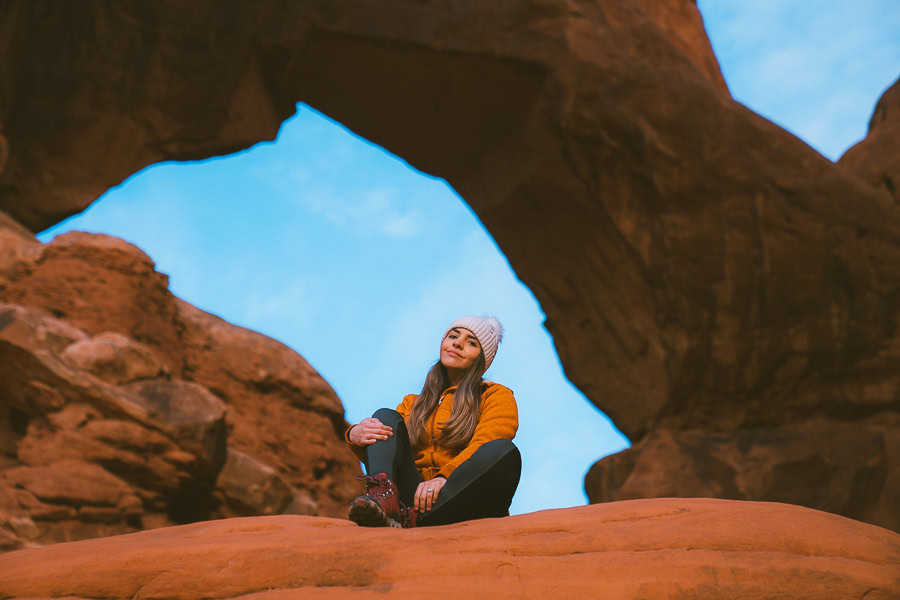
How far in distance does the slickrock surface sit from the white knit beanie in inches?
31.9

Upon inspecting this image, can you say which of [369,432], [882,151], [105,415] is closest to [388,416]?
[369,432]

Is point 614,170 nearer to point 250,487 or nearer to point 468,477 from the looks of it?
point 250,487

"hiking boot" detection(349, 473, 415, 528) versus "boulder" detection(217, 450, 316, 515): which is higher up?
"boulder" detection(217, 450, 316, 515)

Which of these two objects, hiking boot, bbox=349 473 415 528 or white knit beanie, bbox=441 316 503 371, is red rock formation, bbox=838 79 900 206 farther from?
hiking boot, bbox=349 473 415 528

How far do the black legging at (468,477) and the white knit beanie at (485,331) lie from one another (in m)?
0.53

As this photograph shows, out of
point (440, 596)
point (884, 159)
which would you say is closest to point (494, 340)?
point (440, 596)

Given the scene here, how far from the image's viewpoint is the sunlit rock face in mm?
6855

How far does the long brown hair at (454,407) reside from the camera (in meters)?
3.05

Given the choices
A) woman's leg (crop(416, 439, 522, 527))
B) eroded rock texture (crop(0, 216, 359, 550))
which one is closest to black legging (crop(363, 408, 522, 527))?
woman's leg (crop(416, 439, 522, 527))

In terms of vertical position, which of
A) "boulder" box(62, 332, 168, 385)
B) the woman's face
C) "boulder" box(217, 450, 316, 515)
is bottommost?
the woman's face

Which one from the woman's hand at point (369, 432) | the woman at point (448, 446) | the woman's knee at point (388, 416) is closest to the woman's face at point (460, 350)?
the woman at point (448, 446)

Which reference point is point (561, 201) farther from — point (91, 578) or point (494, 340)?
point (91, 578)

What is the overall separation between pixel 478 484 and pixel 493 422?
0.29 m

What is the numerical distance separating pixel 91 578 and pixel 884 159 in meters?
7.97
